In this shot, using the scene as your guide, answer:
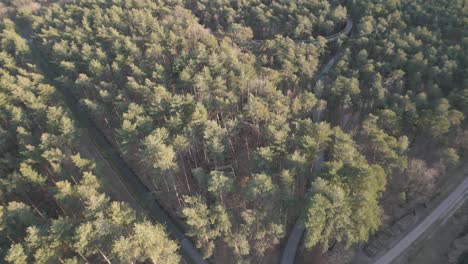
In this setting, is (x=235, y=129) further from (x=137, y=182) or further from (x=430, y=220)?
(x=430, y=220)

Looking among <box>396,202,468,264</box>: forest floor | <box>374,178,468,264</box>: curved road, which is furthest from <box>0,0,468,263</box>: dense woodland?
<box>396,202,468,264</box>: forest floor

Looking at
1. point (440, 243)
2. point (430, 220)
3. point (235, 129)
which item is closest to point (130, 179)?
point (235, 129)

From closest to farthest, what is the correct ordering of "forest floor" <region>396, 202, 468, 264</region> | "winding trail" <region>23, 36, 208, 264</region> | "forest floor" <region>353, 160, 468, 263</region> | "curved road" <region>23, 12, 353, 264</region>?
"forest floor" <region>396, 202, 468, 264</region>, "forest floor" <region>353, 160, 468, 263</region>, "curved road" <region>23, 12, 353, 264</region>, "winding trail" <region>23, 36, 208, 264</region>

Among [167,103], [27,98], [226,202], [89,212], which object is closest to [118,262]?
[89,212]

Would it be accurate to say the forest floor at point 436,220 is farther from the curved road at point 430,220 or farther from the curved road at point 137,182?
the curved road at point 137,182

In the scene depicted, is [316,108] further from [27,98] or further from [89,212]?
[27,98]

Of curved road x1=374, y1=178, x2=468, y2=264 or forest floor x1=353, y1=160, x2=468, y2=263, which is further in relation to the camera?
forest floor x1=353, y1=160, x2=468, y2=263

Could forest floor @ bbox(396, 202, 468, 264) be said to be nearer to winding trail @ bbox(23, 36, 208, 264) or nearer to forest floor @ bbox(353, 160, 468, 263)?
forest floor @ bbox(353, 160, 468, 263)
